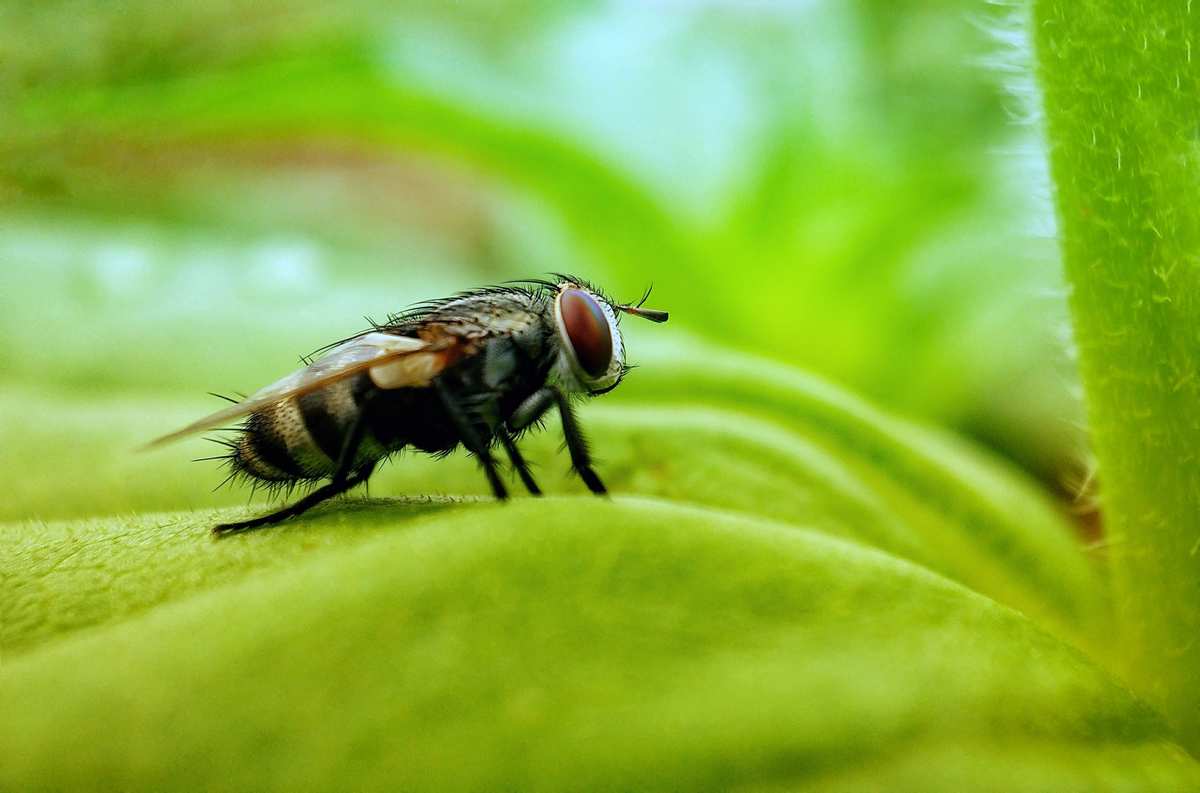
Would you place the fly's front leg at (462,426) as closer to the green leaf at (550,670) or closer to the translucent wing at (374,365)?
the translucent wing at (374,365)

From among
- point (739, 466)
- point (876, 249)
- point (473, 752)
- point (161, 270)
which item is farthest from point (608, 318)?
point (876, 249)

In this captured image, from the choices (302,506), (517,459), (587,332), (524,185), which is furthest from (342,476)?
(524,185)

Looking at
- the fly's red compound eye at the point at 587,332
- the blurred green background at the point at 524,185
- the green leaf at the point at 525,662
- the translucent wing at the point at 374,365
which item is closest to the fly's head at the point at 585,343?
the fly's red compound eye at the point at 587,332

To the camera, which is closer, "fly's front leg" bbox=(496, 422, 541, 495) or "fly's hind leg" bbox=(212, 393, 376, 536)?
"fly's hind leg" bbox=(212, 393, 376, 536)

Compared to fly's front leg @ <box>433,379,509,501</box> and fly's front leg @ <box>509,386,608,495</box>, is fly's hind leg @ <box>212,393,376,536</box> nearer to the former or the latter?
fly's front leg @ <box>433,379,509,501</box>

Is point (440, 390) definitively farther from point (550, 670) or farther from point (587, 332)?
point (550, 670)

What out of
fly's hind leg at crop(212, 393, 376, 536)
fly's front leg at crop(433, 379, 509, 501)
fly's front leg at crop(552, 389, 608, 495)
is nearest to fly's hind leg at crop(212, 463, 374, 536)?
fly's hind leg at crop(212, 393, 376, 536)
